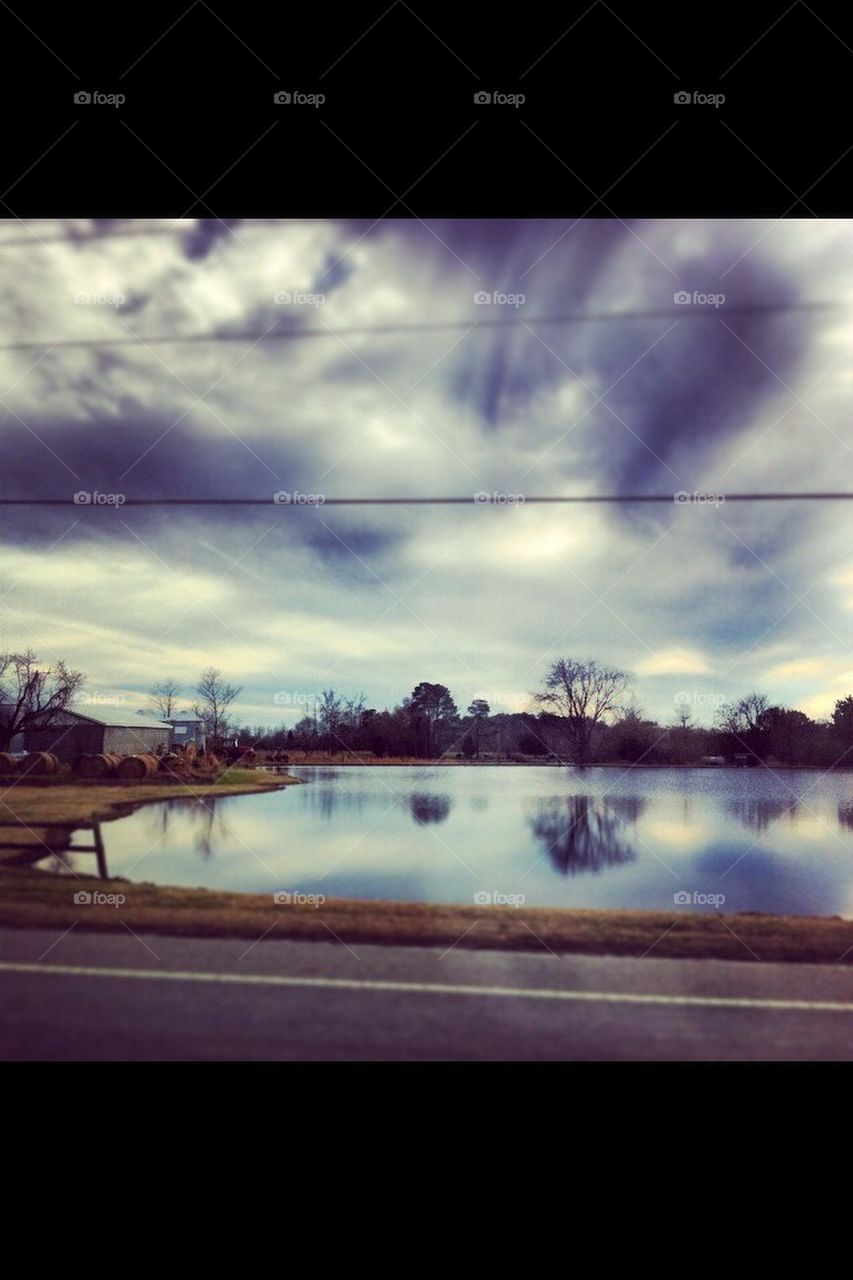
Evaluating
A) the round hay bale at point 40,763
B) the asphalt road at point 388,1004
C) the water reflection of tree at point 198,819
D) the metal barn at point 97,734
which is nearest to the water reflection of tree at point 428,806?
the asphalt road at point 388,1004

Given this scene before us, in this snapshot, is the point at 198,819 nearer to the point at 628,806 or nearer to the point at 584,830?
the point at 584,830

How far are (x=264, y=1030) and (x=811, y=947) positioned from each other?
2473 mm

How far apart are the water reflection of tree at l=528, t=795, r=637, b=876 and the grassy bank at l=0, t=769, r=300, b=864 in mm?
1392

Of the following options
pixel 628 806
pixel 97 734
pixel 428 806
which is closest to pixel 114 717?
pixel 97 734

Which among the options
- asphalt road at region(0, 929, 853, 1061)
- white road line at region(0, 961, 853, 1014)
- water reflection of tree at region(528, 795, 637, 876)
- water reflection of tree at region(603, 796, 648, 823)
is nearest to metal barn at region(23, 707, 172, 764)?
asphalt road at region(0, 929, 853, 1061)

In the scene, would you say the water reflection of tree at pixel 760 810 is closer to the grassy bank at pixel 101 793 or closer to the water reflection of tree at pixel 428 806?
the water reflection of tree at pixel 428 806

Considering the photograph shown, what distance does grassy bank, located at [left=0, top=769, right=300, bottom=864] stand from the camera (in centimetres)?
353

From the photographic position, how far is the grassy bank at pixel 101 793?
139 inches

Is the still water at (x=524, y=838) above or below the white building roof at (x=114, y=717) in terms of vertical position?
below

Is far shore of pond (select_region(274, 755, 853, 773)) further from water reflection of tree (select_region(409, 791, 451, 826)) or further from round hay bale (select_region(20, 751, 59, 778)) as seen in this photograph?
round hay bale (select_region(20, 751, 59, 778))

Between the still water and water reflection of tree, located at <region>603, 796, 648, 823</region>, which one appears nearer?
the still water

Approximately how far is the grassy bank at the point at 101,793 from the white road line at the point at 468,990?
85cm

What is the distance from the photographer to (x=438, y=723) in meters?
3.61
